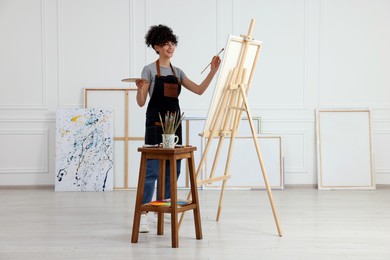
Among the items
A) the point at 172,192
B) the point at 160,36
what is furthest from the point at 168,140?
the point at 160,36

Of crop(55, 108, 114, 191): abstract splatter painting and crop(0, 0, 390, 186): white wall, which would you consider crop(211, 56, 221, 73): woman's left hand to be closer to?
A: crop(0, 0, 390, 186): white wall

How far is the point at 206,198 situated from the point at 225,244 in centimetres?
198

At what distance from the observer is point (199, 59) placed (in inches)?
245

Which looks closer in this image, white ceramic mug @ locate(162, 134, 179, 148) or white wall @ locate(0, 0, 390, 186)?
white ceramic mug @ locate(162, 134, 179, 148)

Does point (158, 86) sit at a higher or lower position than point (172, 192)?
higher

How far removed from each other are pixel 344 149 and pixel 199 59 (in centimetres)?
187

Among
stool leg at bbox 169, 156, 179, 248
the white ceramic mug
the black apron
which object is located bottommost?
stool leg at bbox 169, 156, 179, 248

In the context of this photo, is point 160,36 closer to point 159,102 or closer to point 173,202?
point 159,102

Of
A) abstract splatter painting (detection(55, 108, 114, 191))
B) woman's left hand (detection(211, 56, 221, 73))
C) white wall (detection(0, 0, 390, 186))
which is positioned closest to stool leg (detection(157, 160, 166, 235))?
woman's left hand (detection(211, 56, 221, 73))

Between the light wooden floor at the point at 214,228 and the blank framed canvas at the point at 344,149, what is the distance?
33 centimetres

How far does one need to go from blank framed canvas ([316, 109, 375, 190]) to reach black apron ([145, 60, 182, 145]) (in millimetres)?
2646

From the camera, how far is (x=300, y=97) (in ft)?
20.5

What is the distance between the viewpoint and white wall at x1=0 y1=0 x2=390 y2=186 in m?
6.21

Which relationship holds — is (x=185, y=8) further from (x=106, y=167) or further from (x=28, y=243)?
(x=28, y=243)
